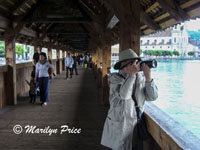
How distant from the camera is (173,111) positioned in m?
16.7

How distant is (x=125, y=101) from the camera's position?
74.5 inches

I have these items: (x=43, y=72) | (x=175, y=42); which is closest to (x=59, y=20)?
(x=43, y=72)

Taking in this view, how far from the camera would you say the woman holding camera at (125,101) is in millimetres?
1858

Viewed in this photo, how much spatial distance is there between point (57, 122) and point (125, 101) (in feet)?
9.68

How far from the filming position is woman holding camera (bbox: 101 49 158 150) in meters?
1.86

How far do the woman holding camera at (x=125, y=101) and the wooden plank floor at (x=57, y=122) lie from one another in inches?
61.1

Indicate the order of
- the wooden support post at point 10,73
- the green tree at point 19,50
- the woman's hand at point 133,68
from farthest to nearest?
the green tree at point 19,50, the wooden support post at point 10,73, the woman's hand at point 133,68

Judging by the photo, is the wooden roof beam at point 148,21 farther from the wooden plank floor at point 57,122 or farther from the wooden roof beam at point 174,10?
the wooden plank floor at point 57,122

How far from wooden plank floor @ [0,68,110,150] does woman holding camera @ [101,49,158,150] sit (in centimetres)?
155

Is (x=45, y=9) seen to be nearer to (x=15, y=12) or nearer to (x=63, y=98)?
(x=15, y=12)

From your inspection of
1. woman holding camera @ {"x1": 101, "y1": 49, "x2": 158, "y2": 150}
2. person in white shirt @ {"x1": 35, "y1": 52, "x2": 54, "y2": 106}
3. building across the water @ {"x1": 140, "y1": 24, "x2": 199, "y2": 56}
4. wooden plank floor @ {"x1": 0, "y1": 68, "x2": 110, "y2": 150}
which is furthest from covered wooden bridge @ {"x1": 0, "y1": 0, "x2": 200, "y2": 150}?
building across the water @ {"x1": 140, "y1": 24, "x2": 199, "y2": 56}

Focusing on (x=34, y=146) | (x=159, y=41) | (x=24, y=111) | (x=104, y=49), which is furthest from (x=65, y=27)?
(x=159, y=41)

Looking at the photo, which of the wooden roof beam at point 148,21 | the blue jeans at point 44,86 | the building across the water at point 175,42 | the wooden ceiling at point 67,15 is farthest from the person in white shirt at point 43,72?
the building across the water at point 175,42

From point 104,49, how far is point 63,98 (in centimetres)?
197
